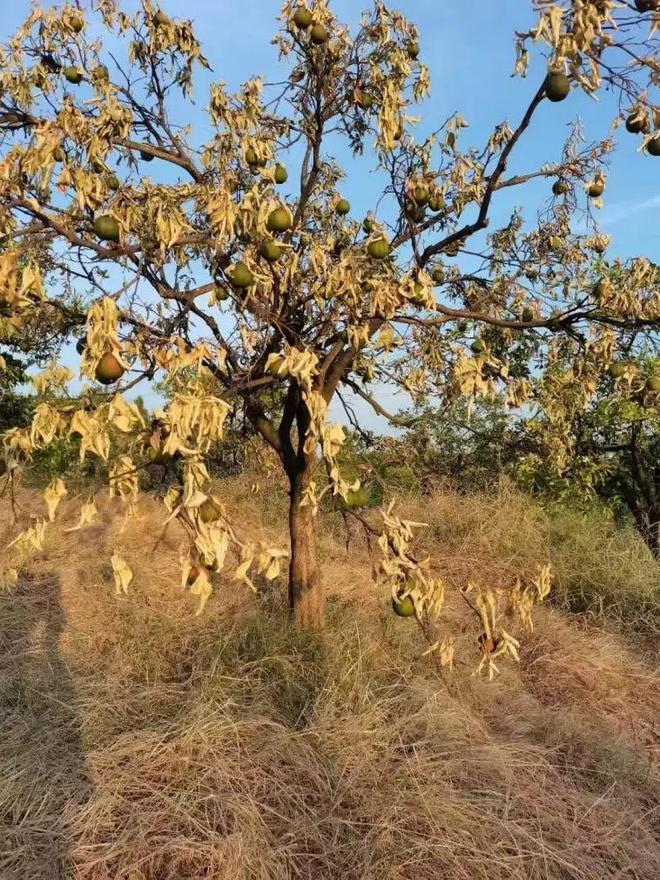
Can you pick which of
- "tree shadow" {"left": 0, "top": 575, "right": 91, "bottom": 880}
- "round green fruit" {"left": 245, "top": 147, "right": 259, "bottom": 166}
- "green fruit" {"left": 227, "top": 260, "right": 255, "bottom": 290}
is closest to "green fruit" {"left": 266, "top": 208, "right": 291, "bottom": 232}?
"green fruit" {"left": 227, "top": 260, "right": 255, "bottom": 290}

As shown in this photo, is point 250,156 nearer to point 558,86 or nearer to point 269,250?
point 269,250

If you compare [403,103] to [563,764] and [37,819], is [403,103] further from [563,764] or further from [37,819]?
[37,819]

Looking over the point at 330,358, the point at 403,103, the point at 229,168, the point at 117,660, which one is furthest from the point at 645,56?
the point at 117,660

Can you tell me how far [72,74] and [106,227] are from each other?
2.29 m

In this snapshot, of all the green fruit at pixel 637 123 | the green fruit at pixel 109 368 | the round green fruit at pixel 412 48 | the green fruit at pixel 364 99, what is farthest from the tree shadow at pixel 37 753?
the round green fruit at pixel 412 48

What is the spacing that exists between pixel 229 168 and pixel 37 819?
11.4 ft

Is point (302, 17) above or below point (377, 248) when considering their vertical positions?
above

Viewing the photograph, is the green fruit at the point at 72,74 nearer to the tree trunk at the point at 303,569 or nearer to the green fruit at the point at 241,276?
the green fruit at the point at 241,276

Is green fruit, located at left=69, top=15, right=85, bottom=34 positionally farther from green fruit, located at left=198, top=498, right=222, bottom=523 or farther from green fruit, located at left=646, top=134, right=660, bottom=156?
green fruit, located at left=198, top=498, right=222, bottom=523

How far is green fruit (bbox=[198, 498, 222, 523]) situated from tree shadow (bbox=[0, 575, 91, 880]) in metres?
1.75

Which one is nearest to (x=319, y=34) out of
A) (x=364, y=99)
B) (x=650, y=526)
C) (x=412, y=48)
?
(x=364, y=99)

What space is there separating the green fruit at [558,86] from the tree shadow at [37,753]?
3.09 meters

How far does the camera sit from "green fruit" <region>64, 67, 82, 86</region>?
3.93 m

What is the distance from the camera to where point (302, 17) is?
11.6 feet
